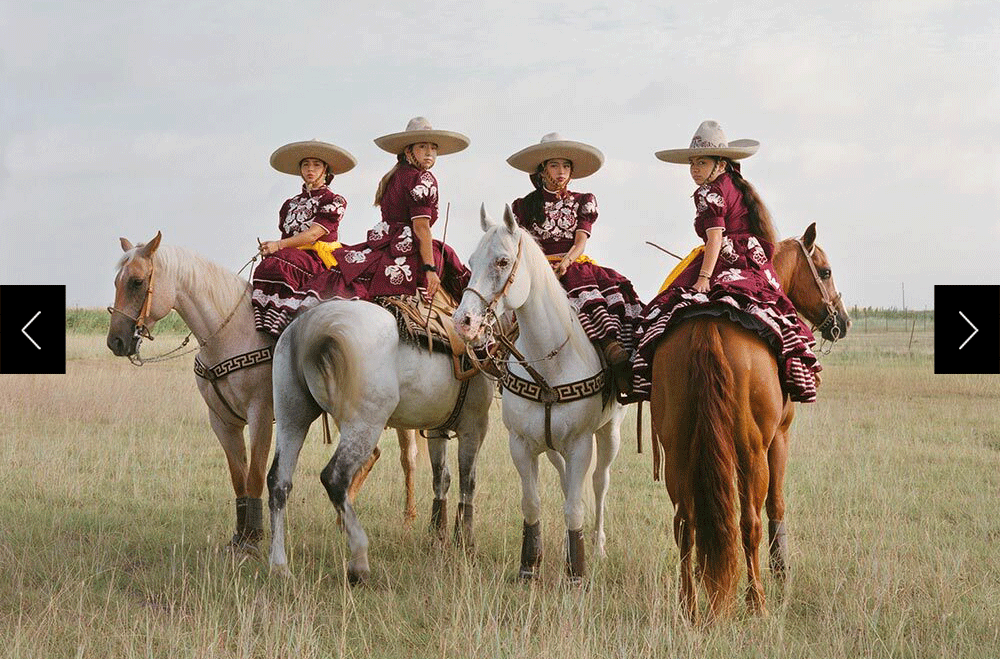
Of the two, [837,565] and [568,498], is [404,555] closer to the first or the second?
[568,498]

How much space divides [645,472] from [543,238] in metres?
4.87

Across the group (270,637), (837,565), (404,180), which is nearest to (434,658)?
(270,637)

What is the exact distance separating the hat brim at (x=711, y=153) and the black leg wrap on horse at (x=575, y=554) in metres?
2.73

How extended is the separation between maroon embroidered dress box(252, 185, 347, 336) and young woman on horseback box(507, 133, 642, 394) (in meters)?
1.77

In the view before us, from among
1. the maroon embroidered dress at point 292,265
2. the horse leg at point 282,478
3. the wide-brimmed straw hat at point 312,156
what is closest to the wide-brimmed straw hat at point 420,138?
the wide-brimmed straw hat at point 312,156

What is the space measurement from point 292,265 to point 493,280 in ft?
8.20

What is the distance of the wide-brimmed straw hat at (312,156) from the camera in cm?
766

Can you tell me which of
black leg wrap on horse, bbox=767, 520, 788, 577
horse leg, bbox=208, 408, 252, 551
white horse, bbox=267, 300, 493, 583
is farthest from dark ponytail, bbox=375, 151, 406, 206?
black leg wrap on horse, bbox=767, 520, 788, 577

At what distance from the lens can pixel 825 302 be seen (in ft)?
24.1

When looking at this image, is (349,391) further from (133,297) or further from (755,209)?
(755,209)

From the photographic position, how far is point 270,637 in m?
4.80

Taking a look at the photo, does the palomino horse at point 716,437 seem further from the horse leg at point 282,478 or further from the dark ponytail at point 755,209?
the horse leg at point 282,478

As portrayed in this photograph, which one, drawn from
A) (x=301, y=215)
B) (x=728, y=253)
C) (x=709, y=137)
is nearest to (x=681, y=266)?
(x=728, y=253)

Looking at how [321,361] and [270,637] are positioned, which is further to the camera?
[321,361]
